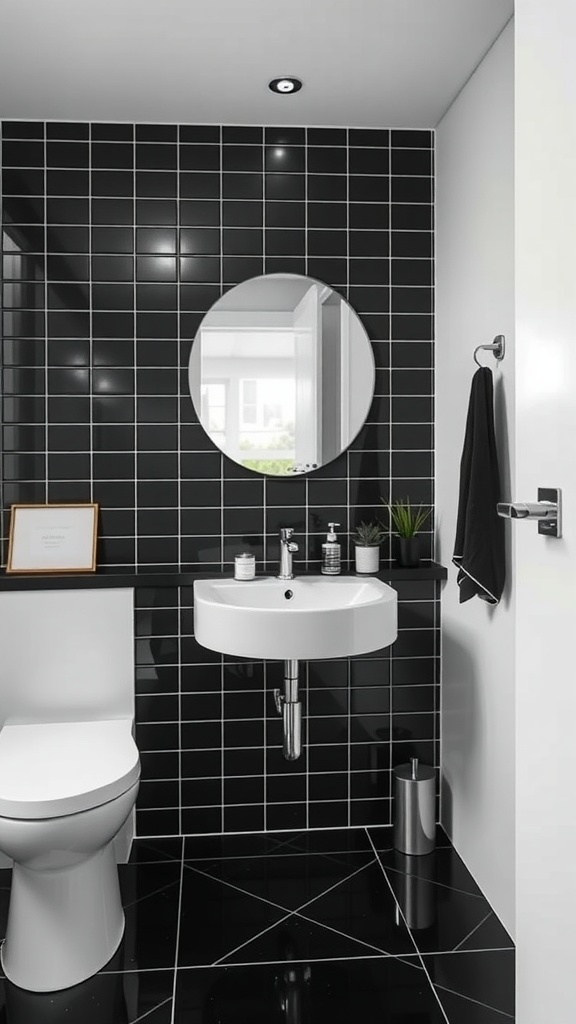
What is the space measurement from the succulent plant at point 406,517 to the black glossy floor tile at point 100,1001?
59.2 inches

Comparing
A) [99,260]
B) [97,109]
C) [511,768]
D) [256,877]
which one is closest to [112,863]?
[256,877]

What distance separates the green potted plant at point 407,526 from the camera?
2.88 meters

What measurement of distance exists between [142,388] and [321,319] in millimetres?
653

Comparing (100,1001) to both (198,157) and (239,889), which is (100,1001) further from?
(198,157)

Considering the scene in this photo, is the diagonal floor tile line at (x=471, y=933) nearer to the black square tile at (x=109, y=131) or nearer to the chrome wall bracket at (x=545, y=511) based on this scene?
the chrome wall bracket at (x=545, y=511)

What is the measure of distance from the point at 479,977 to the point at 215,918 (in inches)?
28.1

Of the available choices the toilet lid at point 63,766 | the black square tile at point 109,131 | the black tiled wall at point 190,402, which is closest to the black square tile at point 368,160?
the black tiled wall at point 190,402

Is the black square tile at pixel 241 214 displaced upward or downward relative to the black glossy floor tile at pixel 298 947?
upward

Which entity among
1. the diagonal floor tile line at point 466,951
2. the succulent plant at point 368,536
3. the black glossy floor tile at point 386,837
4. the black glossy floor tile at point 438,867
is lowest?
the diagonal floor tile line at point 466,951

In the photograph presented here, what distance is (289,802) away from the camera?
291 cm

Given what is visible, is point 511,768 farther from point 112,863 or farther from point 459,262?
point 459,262

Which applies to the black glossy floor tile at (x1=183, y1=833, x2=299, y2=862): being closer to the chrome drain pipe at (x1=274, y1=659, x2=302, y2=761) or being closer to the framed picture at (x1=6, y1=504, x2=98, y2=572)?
the chrome drain pipe at (x1=274, y1=659, x2=302, y2=761)

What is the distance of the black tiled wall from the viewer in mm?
2848

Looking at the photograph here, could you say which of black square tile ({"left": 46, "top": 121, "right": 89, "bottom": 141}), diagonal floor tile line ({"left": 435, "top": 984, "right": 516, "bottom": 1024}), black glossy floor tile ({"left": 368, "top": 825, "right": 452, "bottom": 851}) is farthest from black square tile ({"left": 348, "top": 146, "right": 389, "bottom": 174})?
diagonal floor tile line ({"left": 435, "top": 984, "right": 516, "bottom": 1024})
